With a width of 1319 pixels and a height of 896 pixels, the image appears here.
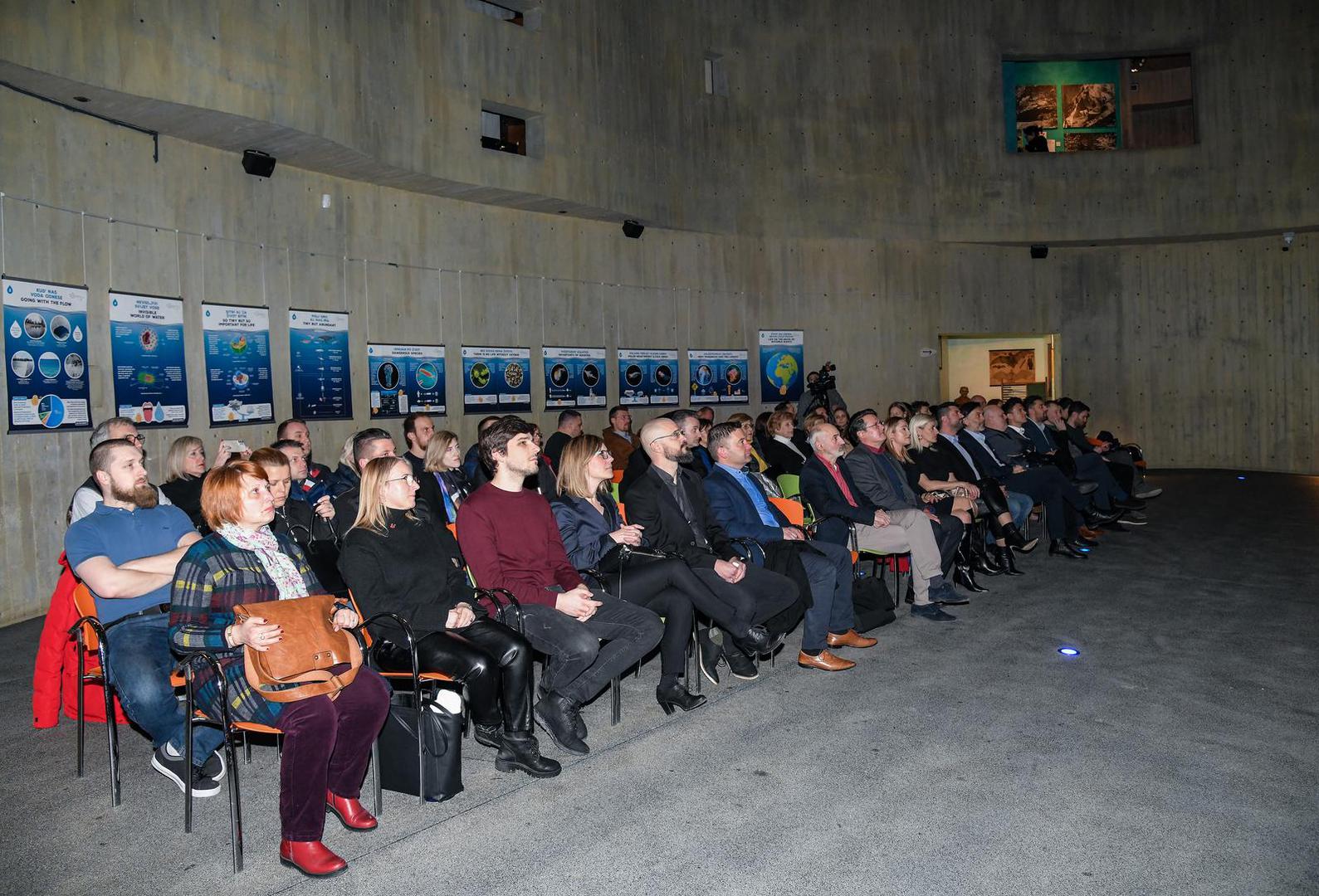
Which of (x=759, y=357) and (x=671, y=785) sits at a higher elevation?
(x=759, y=357)

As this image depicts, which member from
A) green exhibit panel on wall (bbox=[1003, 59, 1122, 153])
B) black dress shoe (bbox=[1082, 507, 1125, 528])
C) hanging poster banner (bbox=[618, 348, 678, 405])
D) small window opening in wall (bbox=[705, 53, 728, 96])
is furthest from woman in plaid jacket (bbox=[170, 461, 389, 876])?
green exhibit panel on wall (bbox=[1003, 59, 1122, 153])

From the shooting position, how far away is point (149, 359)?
7512mm

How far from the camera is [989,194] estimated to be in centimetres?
1462

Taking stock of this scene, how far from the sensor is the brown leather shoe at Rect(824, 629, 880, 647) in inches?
212

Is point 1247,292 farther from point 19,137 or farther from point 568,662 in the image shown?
point 19,137

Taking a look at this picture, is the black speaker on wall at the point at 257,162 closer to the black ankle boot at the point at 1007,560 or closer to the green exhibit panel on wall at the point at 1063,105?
the black ankle boot at the point at 1007,560

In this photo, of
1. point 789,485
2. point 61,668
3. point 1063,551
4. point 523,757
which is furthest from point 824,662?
point 1063,551

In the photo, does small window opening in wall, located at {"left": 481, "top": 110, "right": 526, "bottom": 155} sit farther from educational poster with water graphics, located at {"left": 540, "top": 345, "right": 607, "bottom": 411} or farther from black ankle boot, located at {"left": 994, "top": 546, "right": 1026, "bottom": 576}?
black ankle boot, located at {"left": 994, "top": 546, "right": 1026, "bottom": 576}

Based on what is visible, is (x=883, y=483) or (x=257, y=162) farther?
(x=257, y=162)

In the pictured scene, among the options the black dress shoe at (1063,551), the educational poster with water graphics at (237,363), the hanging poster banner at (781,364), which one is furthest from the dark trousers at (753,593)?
the hanging poster banner at (781,364)

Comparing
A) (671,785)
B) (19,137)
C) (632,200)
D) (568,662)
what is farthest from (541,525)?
(632,200)

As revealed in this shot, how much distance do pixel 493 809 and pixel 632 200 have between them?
357 inches

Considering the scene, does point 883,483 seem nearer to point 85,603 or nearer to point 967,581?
point 967,581

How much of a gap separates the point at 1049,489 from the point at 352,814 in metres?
6.75
